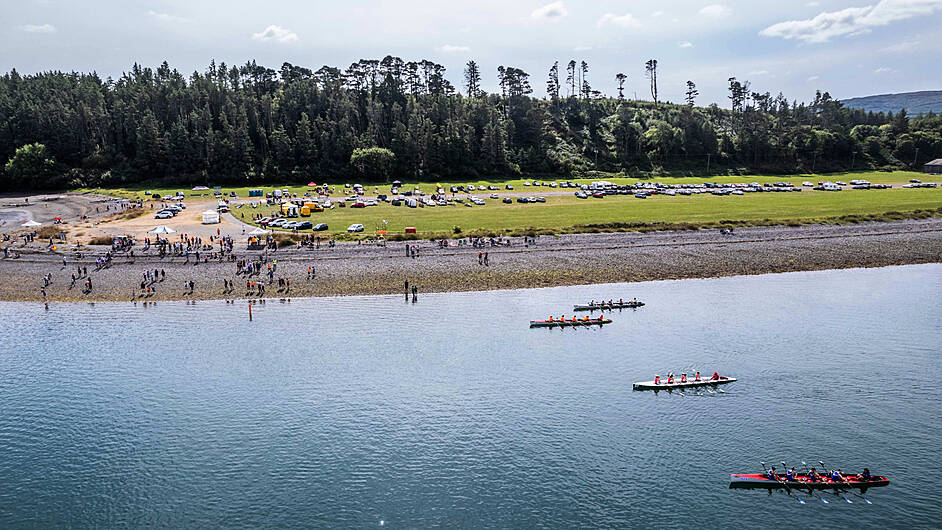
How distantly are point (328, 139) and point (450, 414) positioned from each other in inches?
5334

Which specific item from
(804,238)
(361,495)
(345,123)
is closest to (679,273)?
(804,238)

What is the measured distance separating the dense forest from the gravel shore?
8009 centimetres

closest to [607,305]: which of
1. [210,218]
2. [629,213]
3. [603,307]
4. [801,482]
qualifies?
[603,307]

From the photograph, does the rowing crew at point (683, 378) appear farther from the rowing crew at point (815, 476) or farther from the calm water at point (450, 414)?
the rowing crew at point (815, 476)

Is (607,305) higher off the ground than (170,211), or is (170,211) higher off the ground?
(170,211)

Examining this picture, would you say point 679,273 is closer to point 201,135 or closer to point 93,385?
point 93,385

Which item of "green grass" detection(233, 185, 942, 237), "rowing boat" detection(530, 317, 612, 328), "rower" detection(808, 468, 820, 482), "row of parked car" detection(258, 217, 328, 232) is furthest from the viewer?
"green grass" detection(233, 185, 942, 237)

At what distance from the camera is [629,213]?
106 meters

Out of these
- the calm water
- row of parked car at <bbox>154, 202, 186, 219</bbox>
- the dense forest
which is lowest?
the calm water

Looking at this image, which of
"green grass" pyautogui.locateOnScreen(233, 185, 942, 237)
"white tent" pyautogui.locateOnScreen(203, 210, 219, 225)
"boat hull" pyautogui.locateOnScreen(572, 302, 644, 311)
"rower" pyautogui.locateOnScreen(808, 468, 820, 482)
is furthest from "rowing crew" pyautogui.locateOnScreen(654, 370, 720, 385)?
"white tent" pyautogui.locateOnScreen(203, 210, 219, 225)

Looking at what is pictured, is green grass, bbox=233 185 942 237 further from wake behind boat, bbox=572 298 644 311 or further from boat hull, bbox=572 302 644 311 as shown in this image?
boat hull, bbox=572 302 644 311

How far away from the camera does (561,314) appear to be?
59.3m

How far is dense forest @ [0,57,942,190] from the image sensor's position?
153125 mm

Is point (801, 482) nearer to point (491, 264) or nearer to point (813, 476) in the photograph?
point (813, 476)
